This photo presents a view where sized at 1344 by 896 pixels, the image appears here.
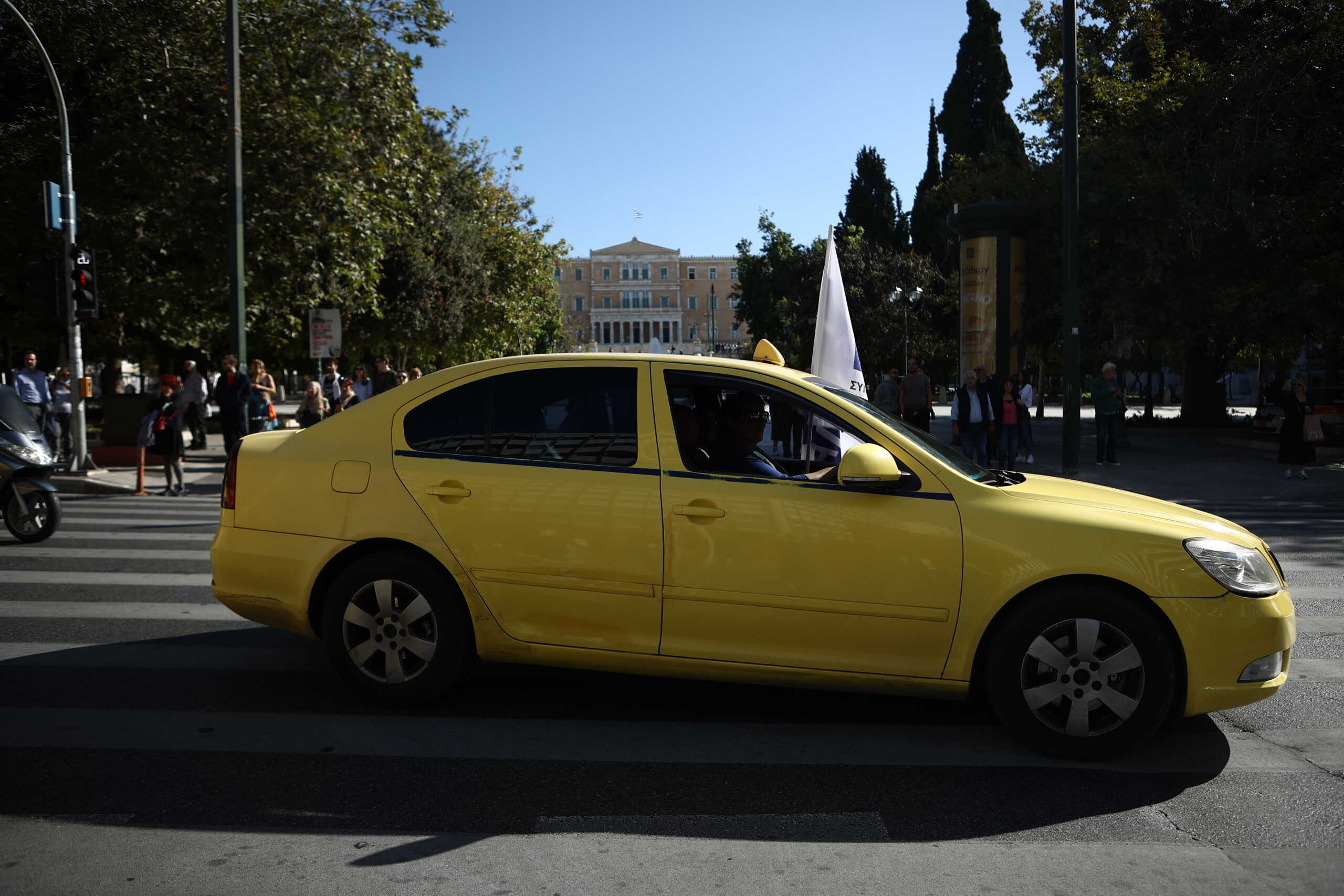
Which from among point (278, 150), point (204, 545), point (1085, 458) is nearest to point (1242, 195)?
point (1085, 458)

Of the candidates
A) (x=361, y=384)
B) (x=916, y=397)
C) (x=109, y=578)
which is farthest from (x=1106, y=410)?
(x=109, y=578)

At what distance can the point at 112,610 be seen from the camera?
6.70 metres

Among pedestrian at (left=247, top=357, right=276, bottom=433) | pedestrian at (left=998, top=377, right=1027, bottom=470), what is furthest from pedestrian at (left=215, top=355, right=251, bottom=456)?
pedestrian at (left=998, top=377, right=1027, bottom=470)

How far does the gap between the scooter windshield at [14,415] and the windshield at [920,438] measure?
25.1 ft

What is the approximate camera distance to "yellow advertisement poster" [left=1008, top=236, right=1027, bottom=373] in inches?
907

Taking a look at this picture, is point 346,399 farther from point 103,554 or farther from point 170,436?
point 103,554

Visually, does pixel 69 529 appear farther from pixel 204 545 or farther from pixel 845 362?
pixel 845 362

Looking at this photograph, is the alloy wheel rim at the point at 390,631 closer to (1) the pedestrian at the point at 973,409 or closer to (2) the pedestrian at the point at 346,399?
(2) the pedestrian at the point at 346,399

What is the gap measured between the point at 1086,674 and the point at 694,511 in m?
1.57

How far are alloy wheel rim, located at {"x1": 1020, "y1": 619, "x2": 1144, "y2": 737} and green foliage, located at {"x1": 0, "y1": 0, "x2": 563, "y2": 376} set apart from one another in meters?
17.6

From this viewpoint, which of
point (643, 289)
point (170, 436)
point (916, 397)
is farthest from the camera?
point (643, 289)

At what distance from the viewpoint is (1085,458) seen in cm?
2070

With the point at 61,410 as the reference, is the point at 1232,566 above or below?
below

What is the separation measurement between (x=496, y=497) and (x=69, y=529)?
781 cm
